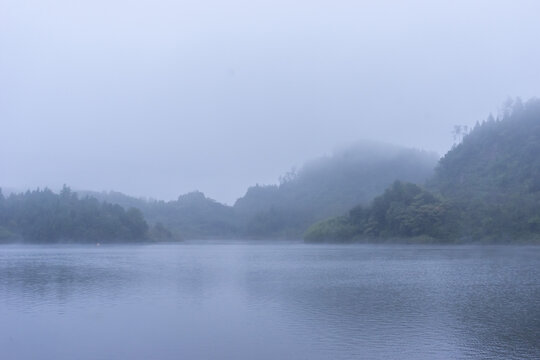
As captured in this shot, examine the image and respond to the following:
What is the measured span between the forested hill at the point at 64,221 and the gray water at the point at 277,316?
76933 mm

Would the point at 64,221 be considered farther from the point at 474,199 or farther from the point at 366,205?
the point at 474,199

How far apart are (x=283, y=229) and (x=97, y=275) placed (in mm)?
102882

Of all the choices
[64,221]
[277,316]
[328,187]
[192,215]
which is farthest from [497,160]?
[192,215]

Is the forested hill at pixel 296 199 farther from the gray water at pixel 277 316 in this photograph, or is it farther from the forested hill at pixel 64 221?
the gray water at pixel 277 316

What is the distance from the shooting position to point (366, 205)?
9556cm

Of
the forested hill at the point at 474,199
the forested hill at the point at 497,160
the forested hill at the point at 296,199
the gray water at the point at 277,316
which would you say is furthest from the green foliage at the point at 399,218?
the gray water at the point at 277,316

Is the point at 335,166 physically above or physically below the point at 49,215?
above

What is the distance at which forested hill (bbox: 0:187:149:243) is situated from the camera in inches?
4117

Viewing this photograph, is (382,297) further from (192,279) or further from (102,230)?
(102,230)

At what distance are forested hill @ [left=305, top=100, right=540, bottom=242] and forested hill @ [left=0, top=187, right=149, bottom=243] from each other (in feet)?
132

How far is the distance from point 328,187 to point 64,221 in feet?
230

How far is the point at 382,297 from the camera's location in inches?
906

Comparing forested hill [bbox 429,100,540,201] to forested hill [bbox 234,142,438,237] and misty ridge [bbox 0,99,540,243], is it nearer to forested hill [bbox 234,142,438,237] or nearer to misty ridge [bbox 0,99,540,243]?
misty ridge [bbox 0,99,540,243]

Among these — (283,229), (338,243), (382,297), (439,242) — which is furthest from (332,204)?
(382,297)
